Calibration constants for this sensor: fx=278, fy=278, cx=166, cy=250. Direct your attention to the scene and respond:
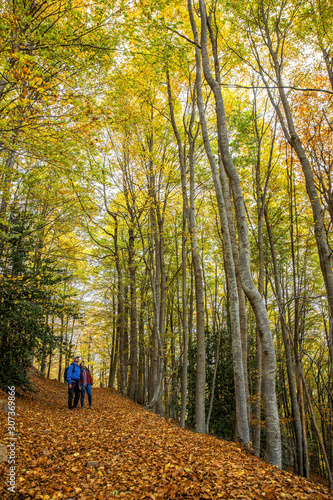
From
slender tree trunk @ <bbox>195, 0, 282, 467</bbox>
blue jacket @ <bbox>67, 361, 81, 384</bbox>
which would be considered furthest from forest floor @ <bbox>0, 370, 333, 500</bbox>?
blue jacket @ <bbox>67, 361, 81, 384</bbox>

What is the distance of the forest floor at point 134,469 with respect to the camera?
2.76 metres

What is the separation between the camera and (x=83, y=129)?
217 inches

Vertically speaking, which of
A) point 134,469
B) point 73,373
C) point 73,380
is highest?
point 73,373

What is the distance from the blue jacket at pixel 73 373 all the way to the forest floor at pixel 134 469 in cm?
245

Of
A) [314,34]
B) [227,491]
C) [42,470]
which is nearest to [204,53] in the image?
[314,34]

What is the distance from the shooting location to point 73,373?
25.4 feet

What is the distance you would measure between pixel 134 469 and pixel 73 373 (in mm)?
4996

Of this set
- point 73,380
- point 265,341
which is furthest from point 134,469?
point 73,380

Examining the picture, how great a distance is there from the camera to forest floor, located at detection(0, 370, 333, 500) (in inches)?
109

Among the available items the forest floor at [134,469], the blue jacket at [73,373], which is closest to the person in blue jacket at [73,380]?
the blue jacket at [73,373]

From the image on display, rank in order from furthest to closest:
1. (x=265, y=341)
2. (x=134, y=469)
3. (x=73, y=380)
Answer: (x=73, y=380) < (x=265, y=341) < (x=134, y=469)

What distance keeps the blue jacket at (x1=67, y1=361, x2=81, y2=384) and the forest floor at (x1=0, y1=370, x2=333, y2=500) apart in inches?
96.4

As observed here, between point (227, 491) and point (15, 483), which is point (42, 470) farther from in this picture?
point (227, 491)

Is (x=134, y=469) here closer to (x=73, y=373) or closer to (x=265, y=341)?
(x=265, y=341)
